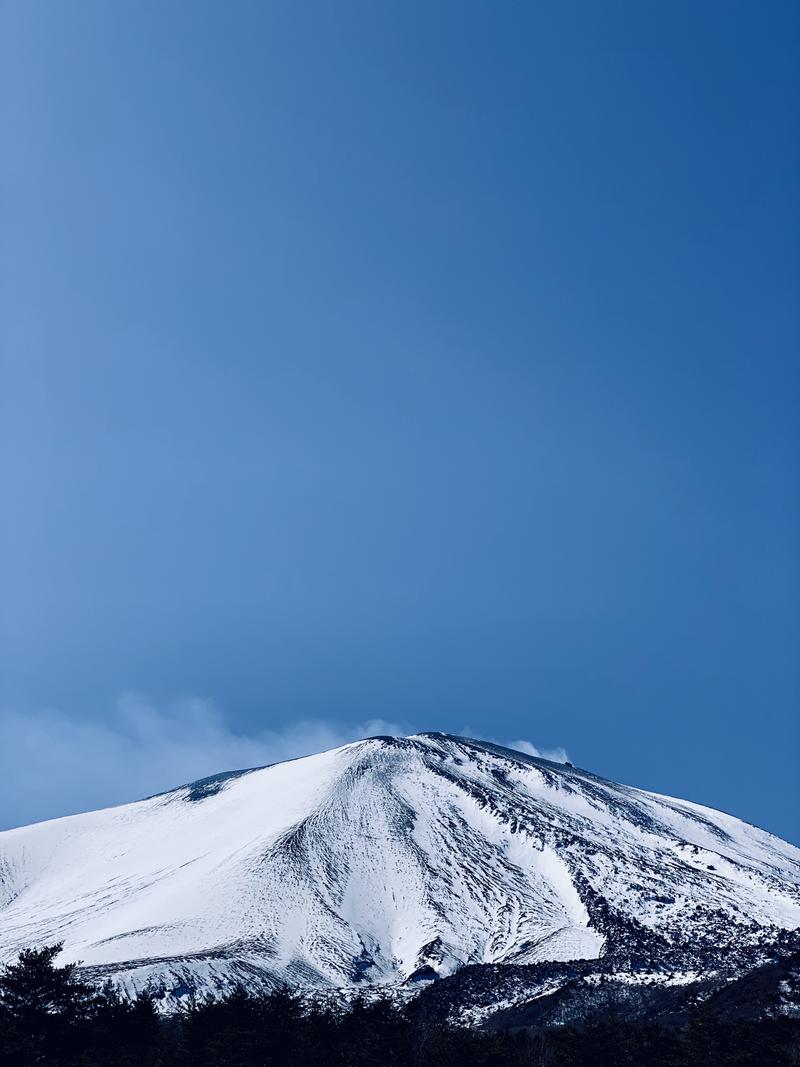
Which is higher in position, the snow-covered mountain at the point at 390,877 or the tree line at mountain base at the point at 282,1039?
the snow-covered mountain at the point at 390,877

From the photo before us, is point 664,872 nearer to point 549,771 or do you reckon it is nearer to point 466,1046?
point 549,771

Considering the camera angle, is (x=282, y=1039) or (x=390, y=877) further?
(x=390, y=877)

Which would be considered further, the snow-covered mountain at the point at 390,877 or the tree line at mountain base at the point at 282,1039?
the snow-covered mountain at the point at 390,877

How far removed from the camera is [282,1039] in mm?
58719

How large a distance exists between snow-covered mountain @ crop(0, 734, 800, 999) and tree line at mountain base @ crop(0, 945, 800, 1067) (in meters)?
22.1

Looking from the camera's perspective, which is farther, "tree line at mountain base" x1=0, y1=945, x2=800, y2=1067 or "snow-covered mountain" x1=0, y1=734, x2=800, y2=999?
"snow-covered mountain" x1=0, y1=734, x2=800, y2=999

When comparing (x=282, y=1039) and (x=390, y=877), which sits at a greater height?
(x=390, y=877)

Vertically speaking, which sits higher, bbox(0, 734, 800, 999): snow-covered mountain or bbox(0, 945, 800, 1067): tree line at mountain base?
bbox(0, 734, 800, 999): snow-covered mountain

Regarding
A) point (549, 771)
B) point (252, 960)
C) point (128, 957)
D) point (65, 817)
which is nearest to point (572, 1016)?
point (252, 960)

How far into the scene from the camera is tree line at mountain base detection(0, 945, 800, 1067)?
171 feet

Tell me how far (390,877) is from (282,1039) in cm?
6405

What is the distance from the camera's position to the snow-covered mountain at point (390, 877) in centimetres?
9769

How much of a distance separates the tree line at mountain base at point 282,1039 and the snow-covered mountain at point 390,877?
2214 cm

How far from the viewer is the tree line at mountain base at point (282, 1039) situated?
5209cm
